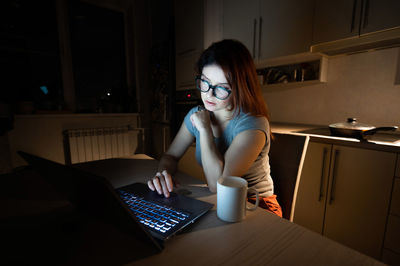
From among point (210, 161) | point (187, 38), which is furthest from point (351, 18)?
point (187, 38)

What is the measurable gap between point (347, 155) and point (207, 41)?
181 centimetres

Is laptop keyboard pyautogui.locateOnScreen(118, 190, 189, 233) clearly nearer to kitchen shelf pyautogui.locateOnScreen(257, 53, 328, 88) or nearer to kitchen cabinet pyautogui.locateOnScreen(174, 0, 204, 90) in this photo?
kitchen shelf pyautogui.locateOnScreen(257, 53, 328, 88)

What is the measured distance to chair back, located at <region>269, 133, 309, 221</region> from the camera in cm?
88

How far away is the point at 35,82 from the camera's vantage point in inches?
101

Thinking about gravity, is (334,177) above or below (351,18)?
below

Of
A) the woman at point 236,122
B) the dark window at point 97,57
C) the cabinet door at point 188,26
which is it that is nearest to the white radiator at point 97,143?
the dark window at point 97,57

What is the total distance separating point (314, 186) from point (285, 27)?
1.36m

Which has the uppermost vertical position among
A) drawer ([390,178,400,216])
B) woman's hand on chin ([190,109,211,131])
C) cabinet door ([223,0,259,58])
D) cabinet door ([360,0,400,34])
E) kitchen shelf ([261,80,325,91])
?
cabinet door ([223,0,259,58])

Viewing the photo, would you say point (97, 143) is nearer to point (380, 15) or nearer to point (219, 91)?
point (219, 91)

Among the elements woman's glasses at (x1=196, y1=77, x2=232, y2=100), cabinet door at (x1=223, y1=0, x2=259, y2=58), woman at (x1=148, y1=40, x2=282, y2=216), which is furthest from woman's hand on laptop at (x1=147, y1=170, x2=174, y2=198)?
cabinet door at (x1=223, y1=0, x2=259, y2=58)

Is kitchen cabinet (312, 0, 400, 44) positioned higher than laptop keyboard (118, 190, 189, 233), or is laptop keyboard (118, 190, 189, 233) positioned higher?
kitchen cabinet (312, 0, 400, 44)

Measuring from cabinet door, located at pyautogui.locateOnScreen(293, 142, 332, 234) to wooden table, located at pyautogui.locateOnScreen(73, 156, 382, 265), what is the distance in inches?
43.7

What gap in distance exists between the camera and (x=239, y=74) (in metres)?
0.91

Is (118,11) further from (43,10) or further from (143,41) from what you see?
(43,10)
